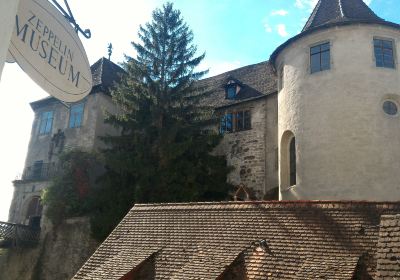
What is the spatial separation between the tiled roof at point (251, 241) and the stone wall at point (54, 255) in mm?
8017

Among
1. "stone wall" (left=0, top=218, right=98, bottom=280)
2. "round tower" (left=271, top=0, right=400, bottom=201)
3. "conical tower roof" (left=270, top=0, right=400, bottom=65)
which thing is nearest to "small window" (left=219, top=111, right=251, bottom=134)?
"conical tower roof" (left=270, top=0, right=400, bottom=65)

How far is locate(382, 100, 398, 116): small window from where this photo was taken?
1683cm

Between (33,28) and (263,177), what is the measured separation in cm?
1912

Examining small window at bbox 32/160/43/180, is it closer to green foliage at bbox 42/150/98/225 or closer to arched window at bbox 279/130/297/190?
green foliage at bbox 42/150/98/225

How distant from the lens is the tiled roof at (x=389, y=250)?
24.5ft

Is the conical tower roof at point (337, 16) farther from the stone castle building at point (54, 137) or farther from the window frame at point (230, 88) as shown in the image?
the stone castle building at point (54, 137)

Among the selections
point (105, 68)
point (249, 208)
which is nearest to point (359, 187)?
point (249, 208)

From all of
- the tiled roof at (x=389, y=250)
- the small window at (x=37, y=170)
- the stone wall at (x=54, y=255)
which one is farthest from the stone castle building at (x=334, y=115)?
the small window at (x=37, y=170)

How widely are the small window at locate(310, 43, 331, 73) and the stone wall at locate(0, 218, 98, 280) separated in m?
12.9

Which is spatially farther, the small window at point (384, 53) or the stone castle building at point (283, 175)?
the small window at point (384, 53)

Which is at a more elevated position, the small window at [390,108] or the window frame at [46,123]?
the window frame at [46,123]

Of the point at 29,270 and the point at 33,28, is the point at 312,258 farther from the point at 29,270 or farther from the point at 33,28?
the point at 29,270

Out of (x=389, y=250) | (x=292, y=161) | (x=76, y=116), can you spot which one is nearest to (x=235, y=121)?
(x=292, y=161)

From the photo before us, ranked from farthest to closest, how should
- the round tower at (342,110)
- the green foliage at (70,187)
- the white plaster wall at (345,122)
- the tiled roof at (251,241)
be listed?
the green foliage at (70,187) < the round tower at (342,110) < the white plaster wall at (345,122) < the tiled roof at (251,241)
